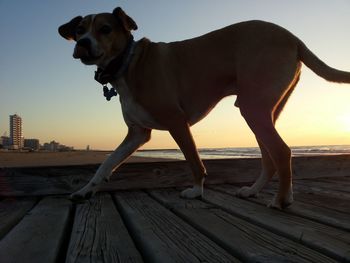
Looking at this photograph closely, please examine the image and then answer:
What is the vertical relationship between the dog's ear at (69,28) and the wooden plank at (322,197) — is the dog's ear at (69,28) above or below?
above

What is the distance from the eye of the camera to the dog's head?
3.47 meters

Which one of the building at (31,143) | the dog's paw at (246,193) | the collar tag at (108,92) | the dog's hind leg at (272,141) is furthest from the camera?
the building at (31,143)

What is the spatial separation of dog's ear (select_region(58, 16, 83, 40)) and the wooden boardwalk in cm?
171

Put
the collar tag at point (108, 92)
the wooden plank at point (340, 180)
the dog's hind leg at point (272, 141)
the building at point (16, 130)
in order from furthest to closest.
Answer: the building at point (16, 130) < the wooden plank at point (340, 180) < the collar tag at point (108, 92) < the dog's hind leg at point (272, 141)

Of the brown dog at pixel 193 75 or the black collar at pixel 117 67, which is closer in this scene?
the brown dog at pixel 193 75

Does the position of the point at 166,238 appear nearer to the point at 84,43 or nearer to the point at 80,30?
the point at 84,43

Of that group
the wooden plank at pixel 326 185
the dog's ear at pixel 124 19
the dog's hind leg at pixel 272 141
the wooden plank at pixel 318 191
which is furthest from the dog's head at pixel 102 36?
the wooden plank at pixel 326 185

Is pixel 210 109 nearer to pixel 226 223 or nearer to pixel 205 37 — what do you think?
pixel 205 37

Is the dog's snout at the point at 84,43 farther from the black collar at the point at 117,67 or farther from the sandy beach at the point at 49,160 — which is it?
the sandy beach at the point at 49,160

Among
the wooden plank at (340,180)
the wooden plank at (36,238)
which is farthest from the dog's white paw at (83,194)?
the wooden plank at (340,180)

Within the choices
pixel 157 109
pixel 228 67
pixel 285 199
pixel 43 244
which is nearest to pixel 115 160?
pixel 157 109

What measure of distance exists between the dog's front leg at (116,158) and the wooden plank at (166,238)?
665mm

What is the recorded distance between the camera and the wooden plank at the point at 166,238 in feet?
4.95

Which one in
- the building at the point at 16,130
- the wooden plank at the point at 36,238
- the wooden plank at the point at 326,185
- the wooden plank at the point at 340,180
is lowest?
the wooden plank at the point at 36,238
